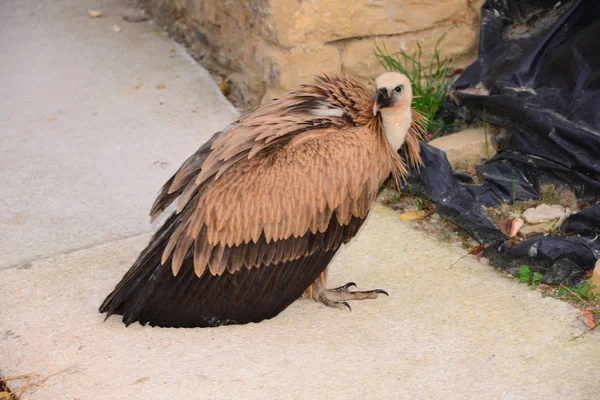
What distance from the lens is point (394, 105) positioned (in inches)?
141

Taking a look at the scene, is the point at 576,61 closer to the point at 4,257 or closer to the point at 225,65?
the point at 225,65

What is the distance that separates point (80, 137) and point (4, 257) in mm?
1356

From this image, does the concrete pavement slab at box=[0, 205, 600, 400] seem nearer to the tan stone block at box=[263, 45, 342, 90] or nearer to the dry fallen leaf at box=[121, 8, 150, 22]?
the tan stone block at box=[263, 45, 342, 90]

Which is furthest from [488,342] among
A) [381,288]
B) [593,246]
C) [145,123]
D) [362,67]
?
[145,123]

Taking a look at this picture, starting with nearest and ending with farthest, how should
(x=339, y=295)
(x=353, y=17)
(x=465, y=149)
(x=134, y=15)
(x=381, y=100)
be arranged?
1. (x=381, y=100)
2. (x=339, y=295)
3. (x=465, y=149)
4. (x=353, y=17)
5. (x=134, y=15)

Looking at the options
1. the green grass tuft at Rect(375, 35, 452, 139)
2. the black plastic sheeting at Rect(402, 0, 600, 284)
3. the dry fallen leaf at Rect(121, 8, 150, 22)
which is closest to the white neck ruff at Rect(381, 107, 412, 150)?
the black plastic sheeting at Rect(402, 0, 600, 284)

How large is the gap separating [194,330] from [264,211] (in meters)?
0.68

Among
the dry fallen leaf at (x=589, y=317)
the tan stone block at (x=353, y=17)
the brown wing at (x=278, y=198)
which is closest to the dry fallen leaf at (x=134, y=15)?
the tan stone block at (x=353, y=17)

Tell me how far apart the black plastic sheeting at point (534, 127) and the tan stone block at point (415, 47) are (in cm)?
26

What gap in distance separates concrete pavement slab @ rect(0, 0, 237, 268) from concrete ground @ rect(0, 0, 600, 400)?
0.04 ft

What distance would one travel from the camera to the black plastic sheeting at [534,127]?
4.17m

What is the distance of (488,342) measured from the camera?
11.8 ft

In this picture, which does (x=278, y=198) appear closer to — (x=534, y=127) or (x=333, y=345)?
(x=333, y=345)

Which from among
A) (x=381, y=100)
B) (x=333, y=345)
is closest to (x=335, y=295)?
(x=333, y=345)
